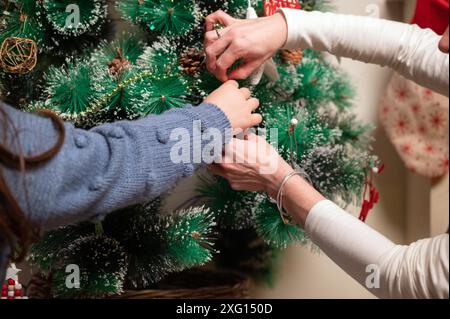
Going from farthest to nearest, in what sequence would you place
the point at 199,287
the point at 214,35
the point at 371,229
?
1. the point at 199,287
2. the point at 214,35
3. the point at 371,229

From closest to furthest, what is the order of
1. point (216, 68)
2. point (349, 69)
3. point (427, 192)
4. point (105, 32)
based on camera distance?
point (216, 68) → point (105, 32) → point (427, 192) → point (349, 69)

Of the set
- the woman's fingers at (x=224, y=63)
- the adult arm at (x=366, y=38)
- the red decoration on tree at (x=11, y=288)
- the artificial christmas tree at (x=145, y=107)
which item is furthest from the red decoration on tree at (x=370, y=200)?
the red decoration on tree at (x=11, y=288)

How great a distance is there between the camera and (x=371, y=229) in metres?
0.62

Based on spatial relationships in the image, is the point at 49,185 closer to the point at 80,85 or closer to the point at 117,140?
the point at 117,140

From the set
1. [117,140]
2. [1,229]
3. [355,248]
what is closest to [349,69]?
[355,248]

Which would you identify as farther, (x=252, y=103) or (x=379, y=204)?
(x=379, y=204)

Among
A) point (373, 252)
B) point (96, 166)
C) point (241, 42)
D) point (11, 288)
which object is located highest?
point (241, 42)

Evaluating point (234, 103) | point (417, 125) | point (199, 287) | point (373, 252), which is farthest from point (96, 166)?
point (417, 125)

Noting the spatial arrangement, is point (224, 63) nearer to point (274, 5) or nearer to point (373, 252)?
point (274, 5)

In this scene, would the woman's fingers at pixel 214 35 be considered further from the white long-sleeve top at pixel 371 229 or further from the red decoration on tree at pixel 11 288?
the red decoration on tree at pixel 11 288

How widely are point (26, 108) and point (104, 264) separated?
0.26 meters

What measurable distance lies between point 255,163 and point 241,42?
0.55 feet

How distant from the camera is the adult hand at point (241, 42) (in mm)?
714

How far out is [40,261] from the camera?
792 mm
